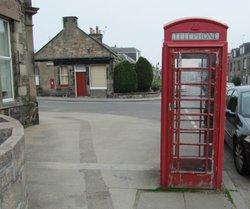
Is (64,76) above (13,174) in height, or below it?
above

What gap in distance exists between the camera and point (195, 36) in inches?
177

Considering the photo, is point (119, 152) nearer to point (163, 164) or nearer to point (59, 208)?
point (163, 164)

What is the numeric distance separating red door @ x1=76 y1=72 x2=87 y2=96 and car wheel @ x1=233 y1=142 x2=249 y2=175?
2418cm

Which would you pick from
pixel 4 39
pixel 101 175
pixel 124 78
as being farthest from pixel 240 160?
pixel 124 78

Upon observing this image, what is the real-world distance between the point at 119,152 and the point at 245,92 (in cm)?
320

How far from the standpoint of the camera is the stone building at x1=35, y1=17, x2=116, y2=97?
28406 millimetres

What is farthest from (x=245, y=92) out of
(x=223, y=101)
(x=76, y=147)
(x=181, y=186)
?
(x=76, y=147)

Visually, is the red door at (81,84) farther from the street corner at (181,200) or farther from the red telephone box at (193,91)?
the street corner at (181,200)

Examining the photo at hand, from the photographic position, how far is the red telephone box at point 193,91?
448cm

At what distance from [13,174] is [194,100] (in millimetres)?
2869

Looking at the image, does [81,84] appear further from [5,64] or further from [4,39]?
[4,39]

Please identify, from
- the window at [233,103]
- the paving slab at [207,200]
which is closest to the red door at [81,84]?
the window at [233,103]

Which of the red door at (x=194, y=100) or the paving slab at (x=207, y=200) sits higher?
the red door at (x=194, y=100)

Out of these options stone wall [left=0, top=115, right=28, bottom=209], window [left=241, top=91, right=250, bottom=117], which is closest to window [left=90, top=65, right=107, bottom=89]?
window [left=241, top=91, right=250, bottom=117]
